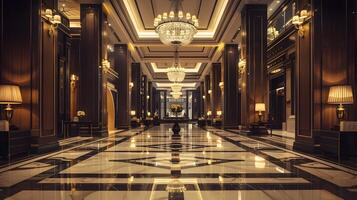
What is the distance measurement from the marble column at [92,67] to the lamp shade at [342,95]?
6.61m

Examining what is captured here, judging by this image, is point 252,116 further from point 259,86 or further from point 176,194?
point 176,194

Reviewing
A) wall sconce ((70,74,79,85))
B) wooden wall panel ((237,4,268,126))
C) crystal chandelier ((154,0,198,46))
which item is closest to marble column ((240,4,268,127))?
wooden wall panel ((237,4,268,126))

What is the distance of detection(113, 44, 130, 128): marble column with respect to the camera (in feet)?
48.9

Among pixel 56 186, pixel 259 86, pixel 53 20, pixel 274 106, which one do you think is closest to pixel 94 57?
pixel 53 20

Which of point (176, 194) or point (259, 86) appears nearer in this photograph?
point (176, 194)

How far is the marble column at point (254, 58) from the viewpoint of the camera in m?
9.70

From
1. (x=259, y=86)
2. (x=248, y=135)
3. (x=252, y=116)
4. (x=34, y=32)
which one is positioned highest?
(x=34, y=32)

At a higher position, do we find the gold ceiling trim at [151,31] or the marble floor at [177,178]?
the gold ceiling trim at [151,31]

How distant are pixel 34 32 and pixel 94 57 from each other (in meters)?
3.83

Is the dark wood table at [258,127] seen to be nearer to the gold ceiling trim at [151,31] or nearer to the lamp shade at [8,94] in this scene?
the gold ceiling trim at [151,31]

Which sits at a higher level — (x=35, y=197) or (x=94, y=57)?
(x=94, y=57)

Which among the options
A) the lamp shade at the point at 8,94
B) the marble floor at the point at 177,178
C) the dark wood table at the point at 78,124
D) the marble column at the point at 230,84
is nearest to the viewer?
the marble floor at the point at 177,178

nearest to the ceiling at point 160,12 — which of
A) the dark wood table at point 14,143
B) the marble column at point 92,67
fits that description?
the marble column at point 92,67

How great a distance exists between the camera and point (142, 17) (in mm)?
12414
